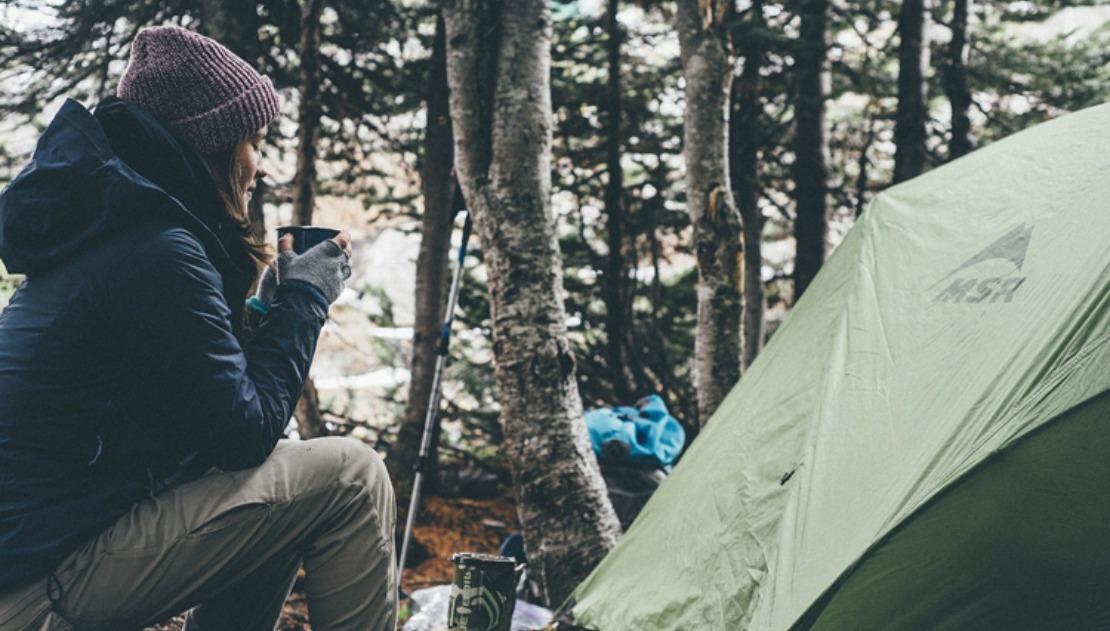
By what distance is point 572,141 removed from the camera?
30.1ft

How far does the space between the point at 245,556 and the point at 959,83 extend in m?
7.71

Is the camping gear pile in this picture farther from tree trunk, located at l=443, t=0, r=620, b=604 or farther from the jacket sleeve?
the jacket sleeve

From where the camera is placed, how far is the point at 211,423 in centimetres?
190

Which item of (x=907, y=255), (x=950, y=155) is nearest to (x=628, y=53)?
(x=950, y=155)

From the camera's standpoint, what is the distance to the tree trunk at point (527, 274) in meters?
3.77

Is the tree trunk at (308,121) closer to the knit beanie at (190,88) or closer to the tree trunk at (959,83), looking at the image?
the knit beanie at (190,88)

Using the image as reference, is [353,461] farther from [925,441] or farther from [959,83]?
[959,83]

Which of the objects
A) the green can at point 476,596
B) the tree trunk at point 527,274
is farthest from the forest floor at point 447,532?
the green can at point 476,596

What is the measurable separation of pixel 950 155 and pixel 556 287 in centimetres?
578

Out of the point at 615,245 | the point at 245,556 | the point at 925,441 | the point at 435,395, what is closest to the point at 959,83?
the point at 615,245

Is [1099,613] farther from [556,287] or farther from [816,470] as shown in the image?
[556,287]

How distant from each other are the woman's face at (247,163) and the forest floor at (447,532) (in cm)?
288

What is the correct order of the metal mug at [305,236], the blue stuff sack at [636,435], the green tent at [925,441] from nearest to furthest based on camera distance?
the green tent at [925,441]
the metal mug at [305,236]
the blue stuff sack at [636,435]

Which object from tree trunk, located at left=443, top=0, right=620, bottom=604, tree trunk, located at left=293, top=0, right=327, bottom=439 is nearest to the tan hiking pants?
tree trunk, located at left=443, top=0, right=620, bottom=604
